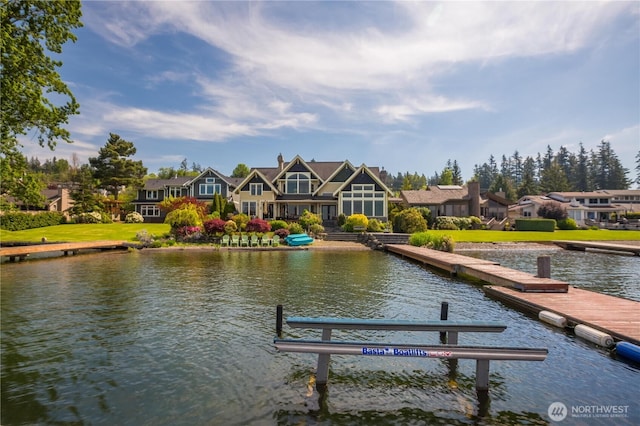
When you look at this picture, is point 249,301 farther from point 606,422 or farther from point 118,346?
point 606,422

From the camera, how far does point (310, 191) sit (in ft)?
159

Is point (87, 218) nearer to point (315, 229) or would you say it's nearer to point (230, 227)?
point (230, 227)

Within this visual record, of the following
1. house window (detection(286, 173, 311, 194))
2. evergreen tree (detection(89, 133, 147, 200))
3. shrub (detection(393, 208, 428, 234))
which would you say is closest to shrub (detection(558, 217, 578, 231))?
shrub (detection(393, 208, 428, 234))

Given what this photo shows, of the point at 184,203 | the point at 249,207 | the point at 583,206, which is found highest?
the point at 583,206

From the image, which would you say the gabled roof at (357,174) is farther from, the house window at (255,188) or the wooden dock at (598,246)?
the wooden dock at (598,246)

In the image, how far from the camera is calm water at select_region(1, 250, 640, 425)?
19.0 ft

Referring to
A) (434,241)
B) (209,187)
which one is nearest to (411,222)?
(434,241)

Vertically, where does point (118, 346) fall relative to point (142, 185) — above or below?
below

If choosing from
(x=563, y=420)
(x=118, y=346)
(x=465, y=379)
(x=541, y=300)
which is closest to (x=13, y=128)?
(x=118, y=346)

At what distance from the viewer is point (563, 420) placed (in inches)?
220

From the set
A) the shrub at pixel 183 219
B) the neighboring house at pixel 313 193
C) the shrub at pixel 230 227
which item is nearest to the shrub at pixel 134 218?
the neighboring house at pixel 313 193

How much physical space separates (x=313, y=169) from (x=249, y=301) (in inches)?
1551

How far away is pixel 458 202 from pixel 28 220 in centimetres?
6184

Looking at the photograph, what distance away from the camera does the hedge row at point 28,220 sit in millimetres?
44625
